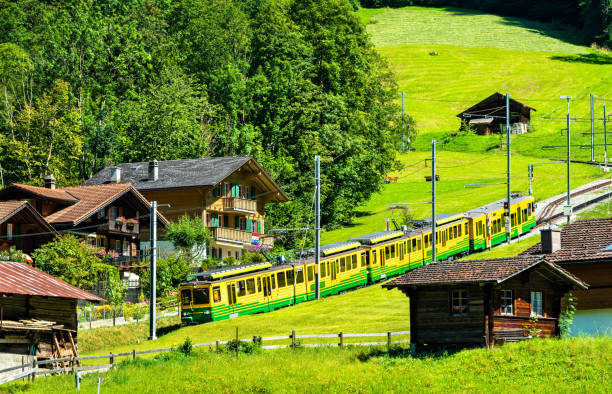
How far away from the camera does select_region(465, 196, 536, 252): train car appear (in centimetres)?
6644

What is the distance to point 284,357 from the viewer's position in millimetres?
38844

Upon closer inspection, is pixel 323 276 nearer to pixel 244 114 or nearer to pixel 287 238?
pixel 287 238

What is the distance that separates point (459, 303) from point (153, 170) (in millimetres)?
42086

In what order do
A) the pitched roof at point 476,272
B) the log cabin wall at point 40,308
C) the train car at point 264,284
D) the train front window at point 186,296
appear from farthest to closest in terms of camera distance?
the train front window at point 186,296 < the train car at point 264,284 < the log cabin wall at point 40,308 < the pitched roof at point 476,272

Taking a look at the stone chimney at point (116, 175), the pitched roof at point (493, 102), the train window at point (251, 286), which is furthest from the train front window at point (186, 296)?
the pitched roof at point (493, 102)

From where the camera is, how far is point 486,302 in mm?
35812

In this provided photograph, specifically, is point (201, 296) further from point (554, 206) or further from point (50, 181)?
point (554, 206)

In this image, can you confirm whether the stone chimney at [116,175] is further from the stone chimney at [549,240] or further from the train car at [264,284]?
the stone chimney at [549,240]

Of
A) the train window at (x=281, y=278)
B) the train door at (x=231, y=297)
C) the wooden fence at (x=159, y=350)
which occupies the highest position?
the train window at (x=281, y=278)

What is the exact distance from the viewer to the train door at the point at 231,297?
52844 mm

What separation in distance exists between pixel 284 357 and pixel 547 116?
9776 centimetres

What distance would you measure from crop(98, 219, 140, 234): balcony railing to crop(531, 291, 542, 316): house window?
3748cm

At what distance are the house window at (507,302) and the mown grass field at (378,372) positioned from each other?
6.33 feet

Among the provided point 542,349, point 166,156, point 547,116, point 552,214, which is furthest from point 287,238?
point 547,116
